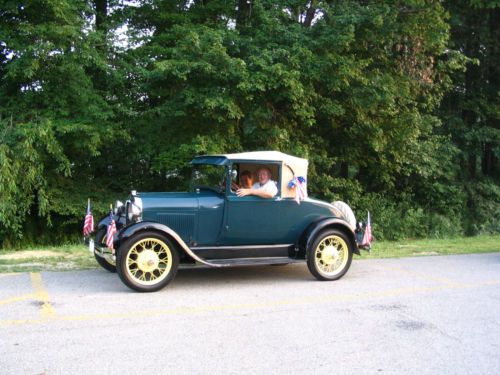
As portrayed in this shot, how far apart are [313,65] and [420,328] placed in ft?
27.3

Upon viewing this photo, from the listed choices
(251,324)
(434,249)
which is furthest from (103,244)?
(434,249)

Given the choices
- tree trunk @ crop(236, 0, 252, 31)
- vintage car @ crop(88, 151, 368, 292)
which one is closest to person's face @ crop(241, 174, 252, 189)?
vintage car @ crop(88, 151, 368, 292)

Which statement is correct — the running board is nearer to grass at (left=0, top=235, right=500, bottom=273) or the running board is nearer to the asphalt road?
the asphalt road

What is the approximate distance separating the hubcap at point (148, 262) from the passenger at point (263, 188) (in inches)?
54.4

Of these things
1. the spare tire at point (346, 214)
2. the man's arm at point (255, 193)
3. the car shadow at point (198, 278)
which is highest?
the man's arm at point (255, 193)

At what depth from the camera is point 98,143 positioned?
41.0 ft

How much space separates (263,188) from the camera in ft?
24.8

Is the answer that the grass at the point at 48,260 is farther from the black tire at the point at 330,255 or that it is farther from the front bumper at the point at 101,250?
the black tire at the point at 330,255

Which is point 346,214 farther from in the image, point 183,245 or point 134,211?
point 134,211

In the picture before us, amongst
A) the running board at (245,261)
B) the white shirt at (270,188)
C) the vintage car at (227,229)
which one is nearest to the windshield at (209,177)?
the vintage car at (227,229)

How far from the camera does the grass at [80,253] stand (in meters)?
8.35

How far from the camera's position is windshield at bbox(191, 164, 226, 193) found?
7.55 metres

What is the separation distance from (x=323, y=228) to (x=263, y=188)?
1.08 metres

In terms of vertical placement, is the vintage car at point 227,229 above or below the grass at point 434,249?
above
